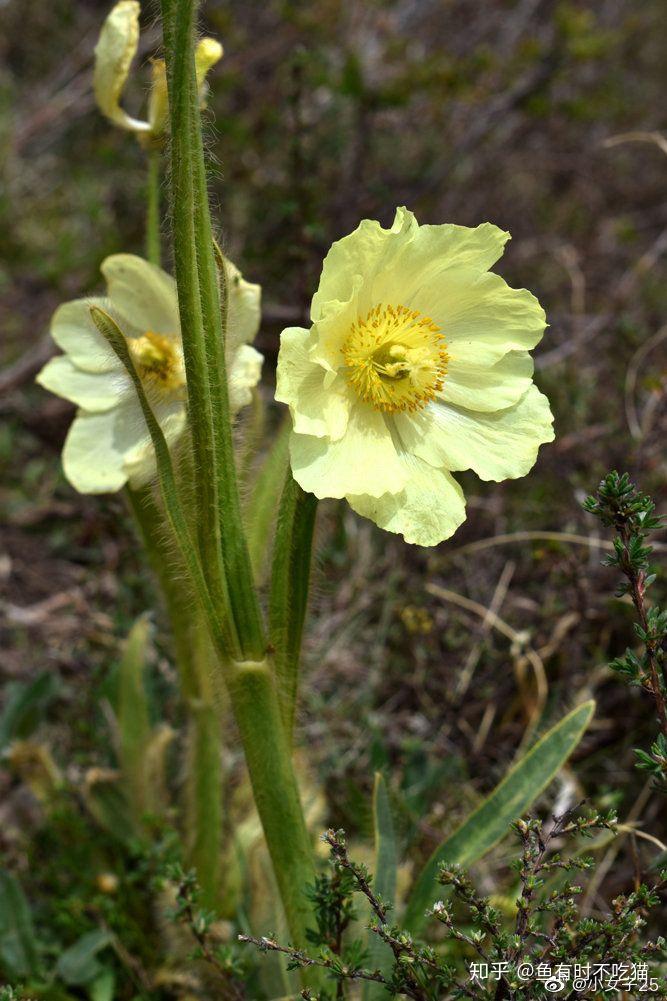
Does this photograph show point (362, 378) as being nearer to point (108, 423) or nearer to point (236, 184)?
point (108, 423)

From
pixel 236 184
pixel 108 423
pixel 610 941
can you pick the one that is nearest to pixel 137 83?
pixel 236 184

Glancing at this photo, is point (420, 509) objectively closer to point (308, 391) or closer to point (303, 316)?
point (308, 391)

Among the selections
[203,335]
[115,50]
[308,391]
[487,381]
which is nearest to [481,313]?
[487,381]

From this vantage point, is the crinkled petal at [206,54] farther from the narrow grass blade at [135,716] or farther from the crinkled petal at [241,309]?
the narrow grass blade at [135,716]

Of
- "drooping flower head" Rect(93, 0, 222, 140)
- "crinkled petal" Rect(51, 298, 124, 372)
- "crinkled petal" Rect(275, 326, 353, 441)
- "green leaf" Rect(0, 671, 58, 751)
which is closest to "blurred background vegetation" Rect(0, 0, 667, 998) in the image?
"green leaf" Rect(0, 671, 58, 751)

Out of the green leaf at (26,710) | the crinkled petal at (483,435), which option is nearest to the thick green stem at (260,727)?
the crinkled petal at (483,435)
